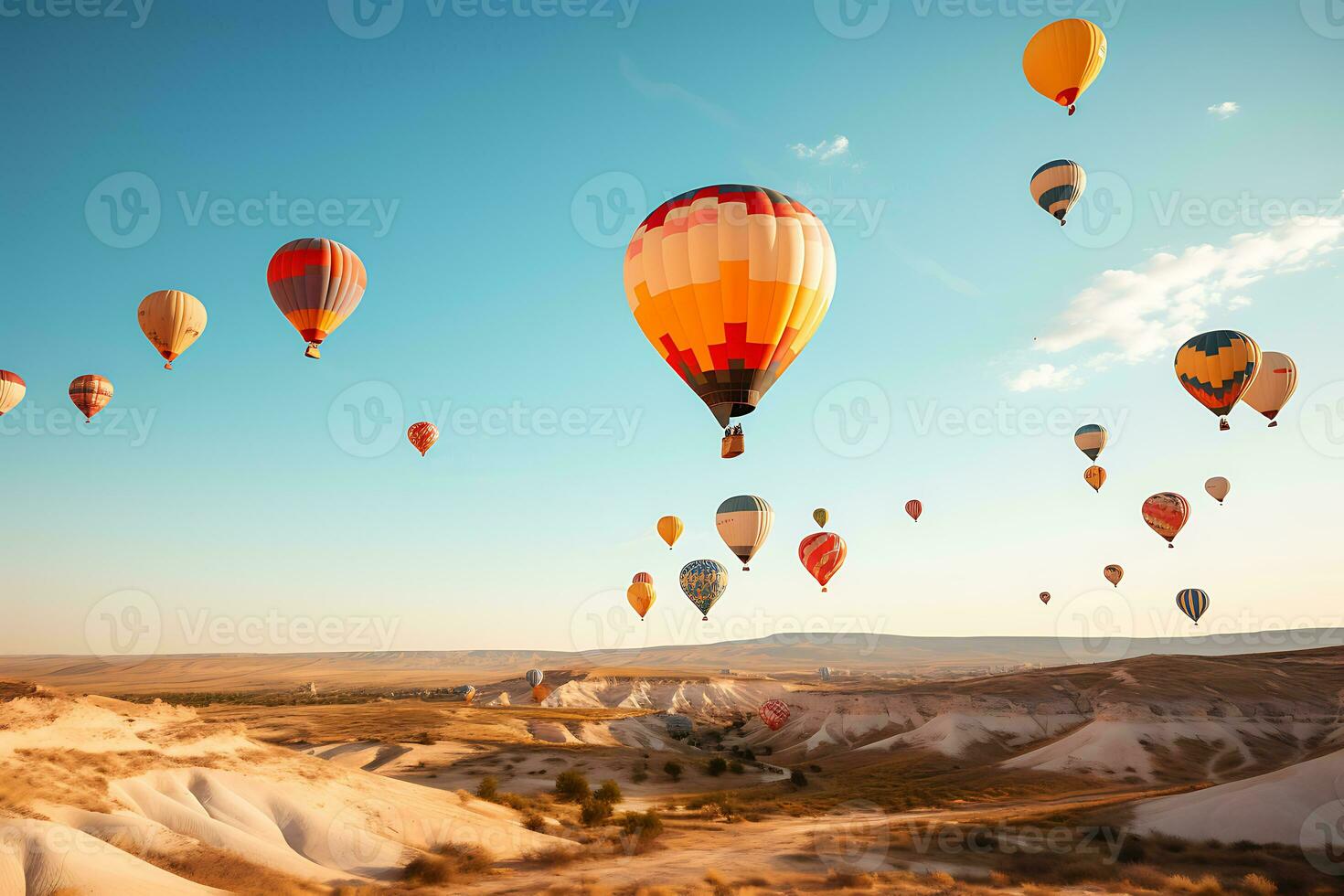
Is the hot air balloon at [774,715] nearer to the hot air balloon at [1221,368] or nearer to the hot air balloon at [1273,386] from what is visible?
the hot air balloon at [1221,368]

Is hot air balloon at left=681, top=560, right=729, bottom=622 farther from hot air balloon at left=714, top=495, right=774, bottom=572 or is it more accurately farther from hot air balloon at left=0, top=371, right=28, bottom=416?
hot air balloon at left=0, top=371, right=28, bottom=416

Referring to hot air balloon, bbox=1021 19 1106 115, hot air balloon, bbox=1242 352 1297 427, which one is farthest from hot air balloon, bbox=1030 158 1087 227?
hot air balloon, bbox=1242 352 1297 427

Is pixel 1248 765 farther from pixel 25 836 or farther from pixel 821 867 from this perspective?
pixel 25 836

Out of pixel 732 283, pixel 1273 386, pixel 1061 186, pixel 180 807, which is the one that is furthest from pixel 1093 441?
pixel 180 807

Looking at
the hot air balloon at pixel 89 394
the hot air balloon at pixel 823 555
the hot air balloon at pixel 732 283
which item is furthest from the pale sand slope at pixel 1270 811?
the hot air balloon at pixel 89 394

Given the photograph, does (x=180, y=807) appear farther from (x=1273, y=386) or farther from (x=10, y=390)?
(x=1273, y=386)

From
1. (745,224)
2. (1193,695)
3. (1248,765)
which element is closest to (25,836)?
(745,224)
